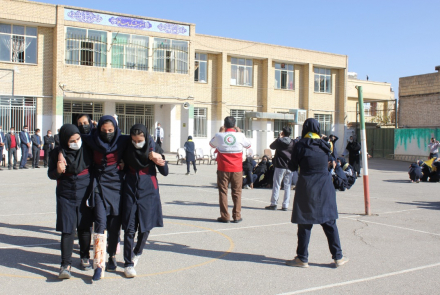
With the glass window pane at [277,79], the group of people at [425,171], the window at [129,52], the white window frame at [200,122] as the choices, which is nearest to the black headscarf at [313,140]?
the group of people at [425,171]

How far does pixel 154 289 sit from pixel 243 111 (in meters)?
30.6

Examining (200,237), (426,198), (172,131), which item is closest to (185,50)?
(172,131)

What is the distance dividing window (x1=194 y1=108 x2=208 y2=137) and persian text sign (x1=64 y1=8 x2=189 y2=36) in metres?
5.76

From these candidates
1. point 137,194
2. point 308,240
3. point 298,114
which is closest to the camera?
point 137,194

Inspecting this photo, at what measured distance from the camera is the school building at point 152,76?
26.2 m

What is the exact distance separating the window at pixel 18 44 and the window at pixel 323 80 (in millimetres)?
21839

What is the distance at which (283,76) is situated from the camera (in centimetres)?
3734

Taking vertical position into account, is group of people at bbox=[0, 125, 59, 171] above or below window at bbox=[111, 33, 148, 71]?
below

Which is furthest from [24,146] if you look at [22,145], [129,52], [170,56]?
[170,56]

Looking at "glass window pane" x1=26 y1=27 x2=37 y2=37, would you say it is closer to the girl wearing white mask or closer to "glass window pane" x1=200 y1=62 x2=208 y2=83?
"glass window pane" x1=200 y1=62 x2=208 y2=83

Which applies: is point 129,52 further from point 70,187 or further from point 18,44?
point 70,187

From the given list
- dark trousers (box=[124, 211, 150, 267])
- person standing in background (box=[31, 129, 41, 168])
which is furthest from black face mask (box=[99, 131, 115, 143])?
person standing in background (box=[31, 129, 41, 168])

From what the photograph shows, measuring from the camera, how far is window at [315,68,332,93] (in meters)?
39.1

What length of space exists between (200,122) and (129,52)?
758 centimetres
